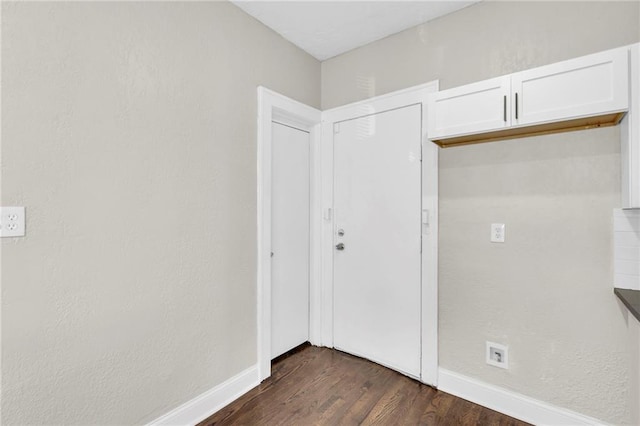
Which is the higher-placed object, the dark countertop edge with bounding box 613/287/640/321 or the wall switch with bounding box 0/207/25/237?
the wall switch with bounding box 0/207/25/237

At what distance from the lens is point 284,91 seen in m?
2.57

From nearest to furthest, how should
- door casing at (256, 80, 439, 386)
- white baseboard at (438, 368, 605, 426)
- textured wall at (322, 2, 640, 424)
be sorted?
textured wall at (322, 2, 640, 424), white baseboard at (438, 368, 605, 426), door casing at (256, 80, 439, 386)

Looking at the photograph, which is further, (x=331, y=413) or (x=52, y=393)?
(x=331, y=413)

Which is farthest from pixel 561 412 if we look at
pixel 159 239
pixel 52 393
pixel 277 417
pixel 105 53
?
pixel 105 53

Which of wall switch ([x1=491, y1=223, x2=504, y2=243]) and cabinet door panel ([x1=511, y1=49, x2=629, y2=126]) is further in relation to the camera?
wall switch ([x1=491, y1=223, x2=504, y2=243])

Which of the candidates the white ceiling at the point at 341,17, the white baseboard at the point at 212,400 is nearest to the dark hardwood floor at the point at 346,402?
the white baseboard at the point at 212,400

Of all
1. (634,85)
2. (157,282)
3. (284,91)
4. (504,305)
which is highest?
(284,91)

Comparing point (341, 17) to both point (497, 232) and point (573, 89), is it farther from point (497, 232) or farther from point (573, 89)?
point (497, 232)

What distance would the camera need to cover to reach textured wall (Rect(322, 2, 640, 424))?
1739 mm

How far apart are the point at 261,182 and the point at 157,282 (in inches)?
38.4

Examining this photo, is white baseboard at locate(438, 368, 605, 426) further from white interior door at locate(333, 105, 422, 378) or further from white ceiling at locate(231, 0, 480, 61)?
white ceiling at locate(231, 0, 480, 61)

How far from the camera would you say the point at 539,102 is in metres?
1.67

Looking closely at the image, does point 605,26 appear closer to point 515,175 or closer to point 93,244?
point 515,175

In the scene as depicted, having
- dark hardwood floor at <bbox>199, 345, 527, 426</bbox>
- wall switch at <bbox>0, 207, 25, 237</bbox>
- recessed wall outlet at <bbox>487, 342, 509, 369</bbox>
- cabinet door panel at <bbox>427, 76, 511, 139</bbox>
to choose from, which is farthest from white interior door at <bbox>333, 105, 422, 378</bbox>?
wall switch at <bbox>0, 207, 25, 237</bbox>
